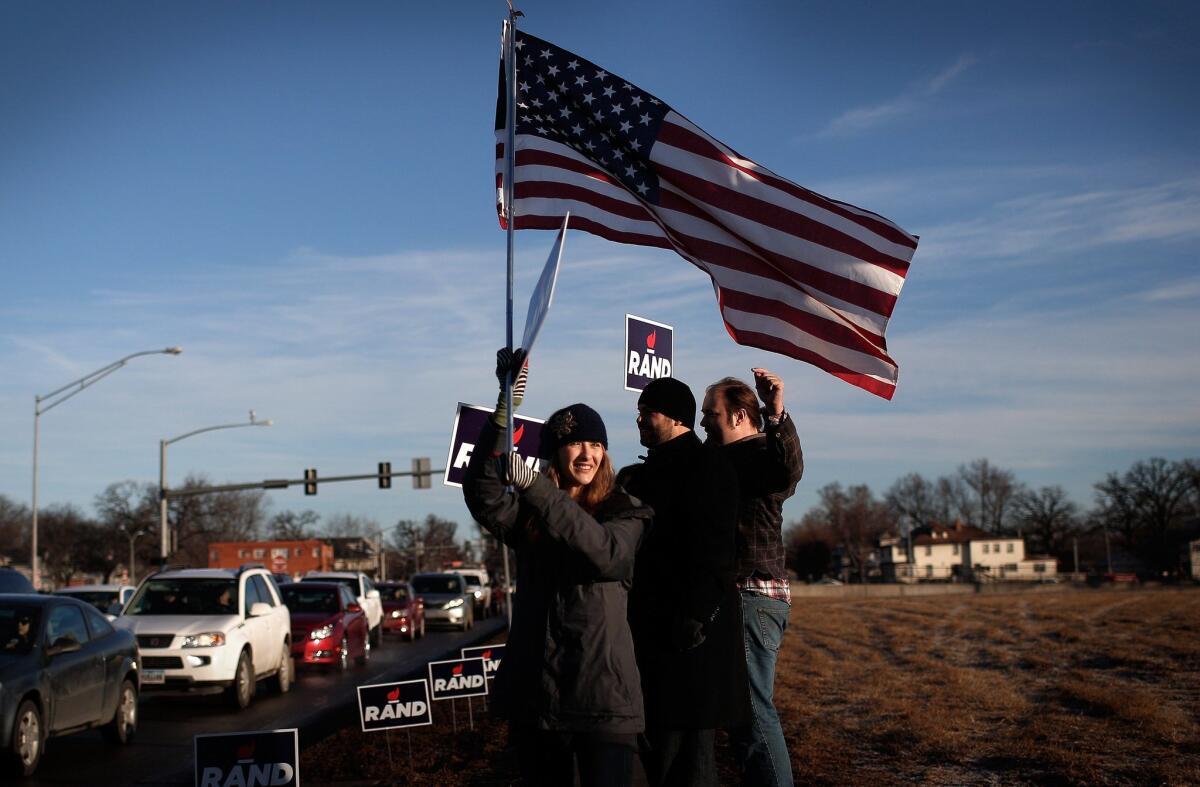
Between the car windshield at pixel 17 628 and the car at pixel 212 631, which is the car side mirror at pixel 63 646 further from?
the car at pixel 212 631

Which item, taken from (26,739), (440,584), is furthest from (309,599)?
(440,584)

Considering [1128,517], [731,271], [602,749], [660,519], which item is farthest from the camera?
[1128,517]

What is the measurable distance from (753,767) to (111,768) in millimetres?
7539

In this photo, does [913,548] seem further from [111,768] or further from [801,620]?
[111,768]

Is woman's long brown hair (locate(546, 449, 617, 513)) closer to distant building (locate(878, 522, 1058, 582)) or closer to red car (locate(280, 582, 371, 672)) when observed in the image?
red car (locate(280, 582, 371, 672))

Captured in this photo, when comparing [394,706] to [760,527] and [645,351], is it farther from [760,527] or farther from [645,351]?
[760,527]

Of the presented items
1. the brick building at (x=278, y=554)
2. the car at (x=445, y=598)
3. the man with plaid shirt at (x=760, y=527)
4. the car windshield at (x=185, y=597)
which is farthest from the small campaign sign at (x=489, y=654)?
the brick building at (x=278, y=554)

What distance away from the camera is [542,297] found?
484 centimetres

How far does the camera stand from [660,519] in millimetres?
4859

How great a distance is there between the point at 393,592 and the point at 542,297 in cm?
3096

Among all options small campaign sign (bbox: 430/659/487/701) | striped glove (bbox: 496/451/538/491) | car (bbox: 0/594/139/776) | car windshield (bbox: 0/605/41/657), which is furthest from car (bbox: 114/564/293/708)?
striped glove (bbox: 496/451/538/491)

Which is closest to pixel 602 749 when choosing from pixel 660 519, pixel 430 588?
pixel 660 519

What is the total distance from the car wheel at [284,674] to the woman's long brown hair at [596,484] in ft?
47.2

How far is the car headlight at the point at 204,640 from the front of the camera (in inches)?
609
